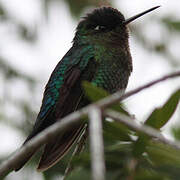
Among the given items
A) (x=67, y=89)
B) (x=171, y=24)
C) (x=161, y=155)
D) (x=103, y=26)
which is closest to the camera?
(x=161, y=155)

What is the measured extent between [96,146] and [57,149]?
216 cm

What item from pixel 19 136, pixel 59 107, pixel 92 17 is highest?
pixel 92 17

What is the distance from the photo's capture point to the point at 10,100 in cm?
651

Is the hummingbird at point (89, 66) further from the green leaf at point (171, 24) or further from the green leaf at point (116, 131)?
the green leaf at point (171, 24)

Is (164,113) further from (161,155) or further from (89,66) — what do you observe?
(89,66)

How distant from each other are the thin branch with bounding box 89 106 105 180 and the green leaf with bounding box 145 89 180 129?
0.52 metres

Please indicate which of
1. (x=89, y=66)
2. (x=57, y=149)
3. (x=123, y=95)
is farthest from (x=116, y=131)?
(x=89, y=66)

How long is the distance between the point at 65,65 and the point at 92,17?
67 cm

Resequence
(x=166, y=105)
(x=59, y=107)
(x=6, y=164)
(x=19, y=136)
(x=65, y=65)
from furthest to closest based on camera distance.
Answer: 1. (x=19, y=136)
2. (x=65, y=65)
3. (x=59, y=107)
4. (x=166, y=105)
5. (x=6, y=164)

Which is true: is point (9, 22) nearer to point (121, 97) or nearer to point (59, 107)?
point (59, 107)

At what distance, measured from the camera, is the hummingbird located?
4.21 metres

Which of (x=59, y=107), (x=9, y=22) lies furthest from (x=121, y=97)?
(x=9, y=22)

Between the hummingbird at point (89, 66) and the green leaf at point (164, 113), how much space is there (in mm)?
1561

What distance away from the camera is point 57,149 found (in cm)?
368
